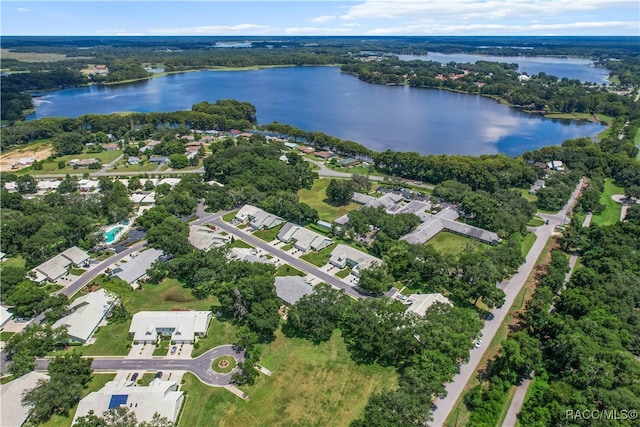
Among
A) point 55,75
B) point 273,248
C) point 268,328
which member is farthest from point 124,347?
point 55,75

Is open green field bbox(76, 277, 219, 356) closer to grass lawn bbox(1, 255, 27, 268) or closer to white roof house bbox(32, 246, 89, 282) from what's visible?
white roof house bbox(32, 246, 89, 282)

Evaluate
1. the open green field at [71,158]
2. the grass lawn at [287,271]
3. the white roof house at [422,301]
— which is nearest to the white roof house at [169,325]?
the grass lawn at [287,271]

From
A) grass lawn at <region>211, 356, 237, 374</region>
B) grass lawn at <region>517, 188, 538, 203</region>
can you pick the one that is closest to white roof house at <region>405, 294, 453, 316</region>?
grass lawn at <region>211, 356, 237, 374</region>

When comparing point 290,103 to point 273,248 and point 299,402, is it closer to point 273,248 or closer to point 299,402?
point 273,248

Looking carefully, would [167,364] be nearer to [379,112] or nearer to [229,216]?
[229,216]

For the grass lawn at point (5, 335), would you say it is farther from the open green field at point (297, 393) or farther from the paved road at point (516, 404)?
the paved road at point (516, 404)
